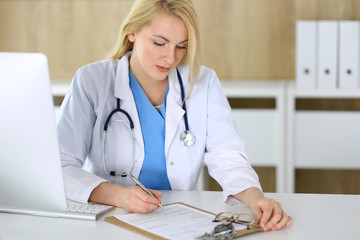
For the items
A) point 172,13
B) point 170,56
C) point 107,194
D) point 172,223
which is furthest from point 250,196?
point 172,13

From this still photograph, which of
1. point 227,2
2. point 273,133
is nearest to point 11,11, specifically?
point 227,2

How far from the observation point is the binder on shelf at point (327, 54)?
2943 millimetres

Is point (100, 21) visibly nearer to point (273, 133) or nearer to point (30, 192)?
point (273, 133)

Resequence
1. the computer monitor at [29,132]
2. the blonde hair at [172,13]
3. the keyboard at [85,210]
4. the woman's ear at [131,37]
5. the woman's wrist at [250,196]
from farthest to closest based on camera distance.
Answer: the woman's ear at [131,37] → the blonde hair at [172,13] → the woman's wrist at [250,196] → the keyboard at [85,210] → the computer monitor at [29,132]

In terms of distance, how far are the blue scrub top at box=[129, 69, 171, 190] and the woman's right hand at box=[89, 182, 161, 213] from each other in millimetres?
286

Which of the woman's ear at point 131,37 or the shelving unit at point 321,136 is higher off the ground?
the woman's ear at point 131,37

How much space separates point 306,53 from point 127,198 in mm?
1807

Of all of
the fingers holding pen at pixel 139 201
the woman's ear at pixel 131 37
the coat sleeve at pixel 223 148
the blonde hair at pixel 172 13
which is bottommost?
the fingers holding pen at pixel 139 201

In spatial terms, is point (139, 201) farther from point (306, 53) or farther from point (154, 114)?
point (306, 53)

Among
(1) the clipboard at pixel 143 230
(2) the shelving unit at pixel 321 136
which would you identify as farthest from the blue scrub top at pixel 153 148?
(2) the shelving unit at pixel 321 136

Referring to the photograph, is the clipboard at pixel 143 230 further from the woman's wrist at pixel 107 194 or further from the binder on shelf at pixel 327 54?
the binder on shelf at pixel 327 54

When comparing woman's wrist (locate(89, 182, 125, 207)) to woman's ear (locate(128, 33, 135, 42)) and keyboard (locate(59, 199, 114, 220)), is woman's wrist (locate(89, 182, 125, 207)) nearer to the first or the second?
keyboard (locate(59, 199, 114, 220))

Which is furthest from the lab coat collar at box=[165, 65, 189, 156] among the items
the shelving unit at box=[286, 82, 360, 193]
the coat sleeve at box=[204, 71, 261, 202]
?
the shelving unit at box=[286, 82, 360, 193]

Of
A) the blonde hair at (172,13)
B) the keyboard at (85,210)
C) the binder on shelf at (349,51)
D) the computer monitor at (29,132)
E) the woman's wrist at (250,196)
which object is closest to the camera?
the computer monitor at (29,132)
